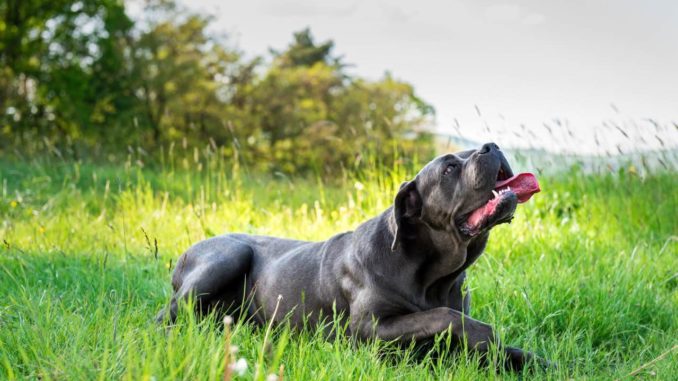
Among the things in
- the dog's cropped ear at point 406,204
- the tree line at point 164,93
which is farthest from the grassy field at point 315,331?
the tree line at point 164,93

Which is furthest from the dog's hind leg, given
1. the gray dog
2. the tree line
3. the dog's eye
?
the tree line

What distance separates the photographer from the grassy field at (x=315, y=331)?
10.2ft

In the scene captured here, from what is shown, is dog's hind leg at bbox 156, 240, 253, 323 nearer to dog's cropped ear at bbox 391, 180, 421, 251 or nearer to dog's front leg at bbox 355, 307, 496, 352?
dog's front leg at bbox 355, 307, 496, 352

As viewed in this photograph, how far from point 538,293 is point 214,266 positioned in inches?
86.7

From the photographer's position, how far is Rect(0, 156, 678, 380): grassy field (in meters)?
3.10

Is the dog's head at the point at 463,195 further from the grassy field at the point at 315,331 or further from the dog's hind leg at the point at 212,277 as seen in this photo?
the dog's hind leg at the point at 212,277

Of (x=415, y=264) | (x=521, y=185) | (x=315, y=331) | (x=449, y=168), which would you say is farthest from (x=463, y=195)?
(x=315, y=331)

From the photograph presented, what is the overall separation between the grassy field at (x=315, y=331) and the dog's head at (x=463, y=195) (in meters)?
0.72

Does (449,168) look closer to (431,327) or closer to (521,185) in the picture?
(521,185)

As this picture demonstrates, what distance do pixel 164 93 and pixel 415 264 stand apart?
1056 inches

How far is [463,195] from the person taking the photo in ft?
12.4

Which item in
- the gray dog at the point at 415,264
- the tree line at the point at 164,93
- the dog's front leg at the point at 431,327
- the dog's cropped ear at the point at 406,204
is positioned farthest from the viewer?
the tree line at the point at 164,93

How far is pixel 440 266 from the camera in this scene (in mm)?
3934

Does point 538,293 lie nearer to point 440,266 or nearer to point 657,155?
point 440,266
